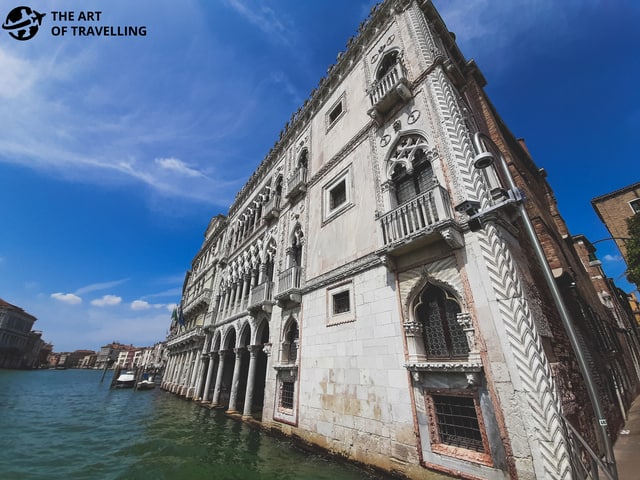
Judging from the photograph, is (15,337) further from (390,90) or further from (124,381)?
(390,90)

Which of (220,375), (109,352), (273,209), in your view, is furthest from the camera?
(109,352)

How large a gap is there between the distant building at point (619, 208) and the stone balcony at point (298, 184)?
24.3 meters

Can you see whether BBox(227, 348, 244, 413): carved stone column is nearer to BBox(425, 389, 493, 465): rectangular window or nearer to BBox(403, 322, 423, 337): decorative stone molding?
BBox(403, 322, 423, 337): decorative stone molding

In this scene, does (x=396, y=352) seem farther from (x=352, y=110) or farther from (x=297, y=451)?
(x=352, y=110)

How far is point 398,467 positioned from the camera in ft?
17.3

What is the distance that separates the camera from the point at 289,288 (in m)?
10.0

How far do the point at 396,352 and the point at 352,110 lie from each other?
8743 mm

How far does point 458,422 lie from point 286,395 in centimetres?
621

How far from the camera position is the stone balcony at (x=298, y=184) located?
11875 millimetres

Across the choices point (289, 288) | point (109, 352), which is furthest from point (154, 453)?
point (109, 352)

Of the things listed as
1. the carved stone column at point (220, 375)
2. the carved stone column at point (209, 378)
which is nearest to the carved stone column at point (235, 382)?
the carved stone column at point (220, 375)

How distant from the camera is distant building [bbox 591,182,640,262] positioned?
2072cm

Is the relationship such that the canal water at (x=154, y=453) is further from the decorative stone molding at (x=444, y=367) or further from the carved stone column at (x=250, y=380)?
the decorative stone molding at (x=444, y=367)

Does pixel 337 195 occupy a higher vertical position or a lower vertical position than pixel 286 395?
higher
